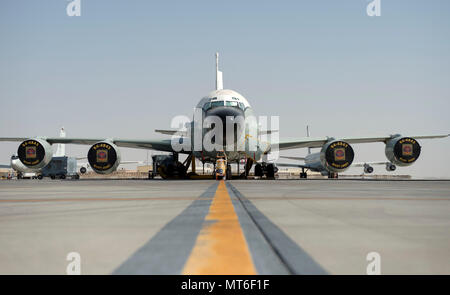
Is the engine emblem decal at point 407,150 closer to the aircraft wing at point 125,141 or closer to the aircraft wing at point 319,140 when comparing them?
the aircraft wing at point 319,140

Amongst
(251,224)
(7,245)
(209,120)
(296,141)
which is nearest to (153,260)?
(7,245)

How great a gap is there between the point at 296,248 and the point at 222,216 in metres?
2.02

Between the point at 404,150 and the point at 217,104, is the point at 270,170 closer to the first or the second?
the point at 217,104

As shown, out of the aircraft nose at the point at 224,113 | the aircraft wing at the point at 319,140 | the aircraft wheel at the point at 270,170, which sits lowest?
the aircraft wheel at the point at 270,170

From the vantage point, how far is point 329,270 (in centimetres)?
216

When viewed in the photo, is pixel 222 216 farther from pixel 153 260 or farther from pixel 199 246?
pixel 153 260

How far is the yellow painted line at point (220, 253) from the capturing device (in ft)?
7.17

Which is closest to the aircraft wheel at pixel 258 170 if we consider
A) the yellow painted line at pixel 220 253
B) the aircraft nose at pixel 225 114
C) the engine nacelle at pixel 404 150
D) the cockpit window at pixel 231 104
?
the cockpit window at pixel 231 104

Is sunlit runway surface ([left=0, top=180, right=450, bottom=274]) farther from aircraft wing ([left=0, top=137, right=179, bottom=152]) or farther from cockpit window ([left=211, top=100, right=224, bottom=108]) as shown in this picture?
aircraft wing ([left=0, top=137, right=179, bottom=152])

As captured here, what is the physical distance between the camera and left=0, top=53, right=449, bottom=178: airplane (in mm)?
18906

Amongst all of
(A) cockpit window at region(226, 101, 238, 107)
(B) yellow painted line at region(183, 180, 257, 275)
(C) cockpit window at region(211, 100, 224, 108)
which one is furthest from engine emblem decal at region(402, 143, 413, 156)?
(B) yellow painted line at region(183, 180, 257, 275)

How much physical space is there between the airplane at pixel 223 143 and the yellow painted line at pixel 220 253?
14.7 m

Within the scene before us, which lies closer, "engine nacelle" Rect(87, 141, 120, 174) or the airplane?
the airplane

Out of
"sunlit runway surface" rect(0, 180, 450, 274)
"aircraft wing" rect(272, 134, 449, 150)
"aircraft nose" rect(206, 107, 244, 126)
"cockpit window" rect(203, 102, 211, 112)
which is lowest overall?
"sunlit runway surface" rect(0, 180, 450, 274)
